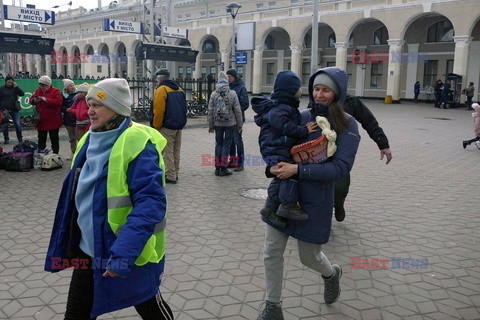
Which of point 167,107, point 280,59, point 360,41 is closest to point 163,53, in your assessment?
point 167,107

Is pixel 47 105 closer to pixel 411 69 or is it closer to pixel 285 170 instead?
pixel 285 170

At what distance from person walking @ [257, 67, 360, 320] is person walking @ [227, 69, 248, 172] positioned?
18.0 feet

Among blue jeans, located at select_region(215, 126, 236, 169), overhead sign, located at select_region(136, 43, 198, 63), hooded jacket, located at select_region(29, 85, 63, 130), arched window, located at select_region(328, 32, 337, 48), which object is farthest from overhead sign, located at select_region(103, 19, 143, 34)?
arched window, located at select_region(328, 32, 337, 48)

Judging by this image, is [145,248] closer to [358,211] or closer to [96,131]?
[96,131]

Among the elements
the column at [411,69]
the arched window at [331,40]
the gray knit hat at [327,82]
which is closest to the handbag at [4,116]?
the gray knit hat at [327,82]

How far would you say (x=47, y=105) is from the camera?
905cm

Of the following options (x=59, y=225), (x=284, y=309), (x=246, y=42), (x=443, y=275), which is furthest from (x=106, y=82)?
(x=246, y=42)

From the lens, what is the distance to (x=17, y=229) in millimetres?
5176

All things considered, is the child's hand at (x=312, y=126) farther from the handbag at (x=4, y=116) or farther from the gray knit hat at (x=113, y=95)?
the handbag at (x=4, y=116)

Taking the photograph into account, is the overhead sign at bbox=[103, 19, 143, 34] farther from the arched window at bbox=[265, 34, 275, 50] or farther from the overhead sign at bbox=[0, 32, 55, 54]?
the arched window at bbox=[265, 34, 275, 50]

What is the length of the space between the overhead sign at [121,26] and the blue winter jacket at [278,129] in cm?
1599

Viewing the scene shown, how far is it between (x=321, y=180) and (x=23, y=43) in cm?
1540

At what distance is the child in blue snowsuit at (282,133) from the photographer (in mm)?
2910

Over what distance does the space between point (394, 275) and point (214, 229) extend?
213 centimetres
